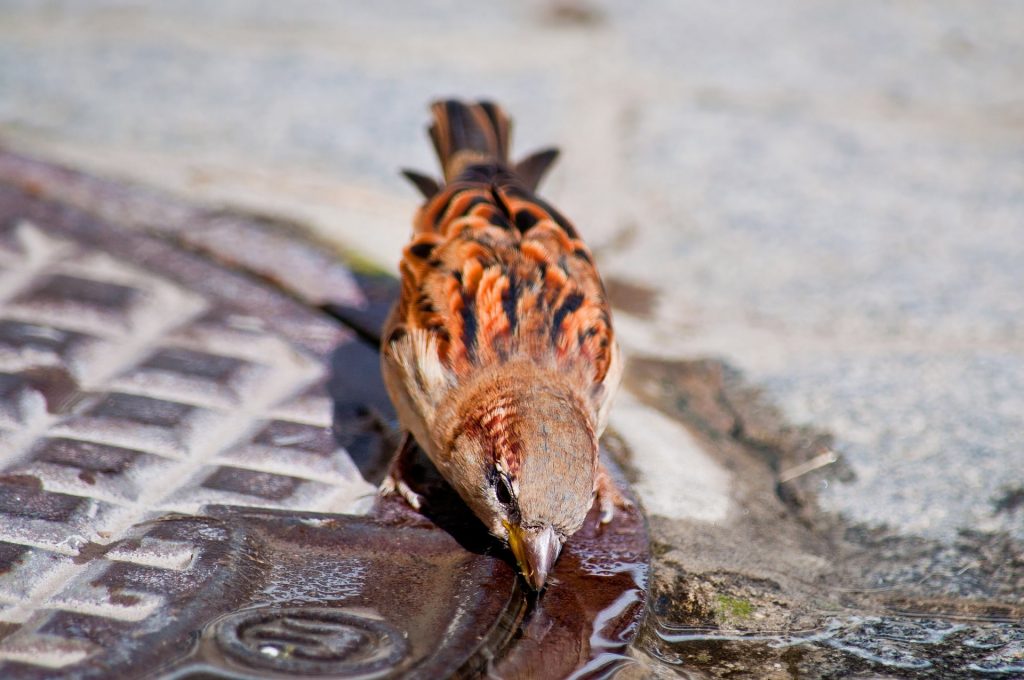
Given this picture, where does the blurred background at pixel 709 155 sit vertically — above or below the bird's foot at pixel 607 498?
above

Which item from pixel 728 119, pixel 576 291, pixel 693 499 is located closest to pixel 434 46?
pixel 728 119

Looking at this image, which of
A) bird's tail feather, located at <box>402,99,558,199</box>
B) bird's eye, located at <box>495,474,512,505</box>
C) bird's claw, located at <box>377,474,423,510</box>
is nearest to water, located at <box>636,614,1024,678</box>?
bird's eye, located at <box>495,474,512,505</box>

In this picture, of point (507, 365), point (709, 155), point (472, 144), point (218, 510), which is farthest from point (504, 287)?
point (709, 155)

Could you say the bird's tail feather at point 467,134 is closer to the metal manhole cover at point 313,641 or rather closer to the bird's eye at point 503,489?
the bird's eye at point 503,489

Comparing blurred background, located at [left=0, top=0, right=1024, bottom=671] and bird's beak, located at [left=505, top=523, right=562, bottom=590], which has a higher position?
blurred background, located at [left=0, top=0, right=1024, bottom=671]

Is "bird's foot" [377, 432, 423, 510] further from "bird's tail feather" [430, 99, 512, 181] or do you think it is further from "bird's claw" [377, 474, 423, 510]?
"bird's tail feather" [430, 99, 512, 181]

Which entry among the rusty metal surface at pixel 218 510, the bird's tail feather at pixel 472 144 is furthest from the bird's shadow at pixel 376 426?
the bird's tail feather at pixel 472 144

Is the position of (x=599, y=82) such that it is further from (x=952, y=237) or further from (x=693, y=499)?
(x=693, y=499)
